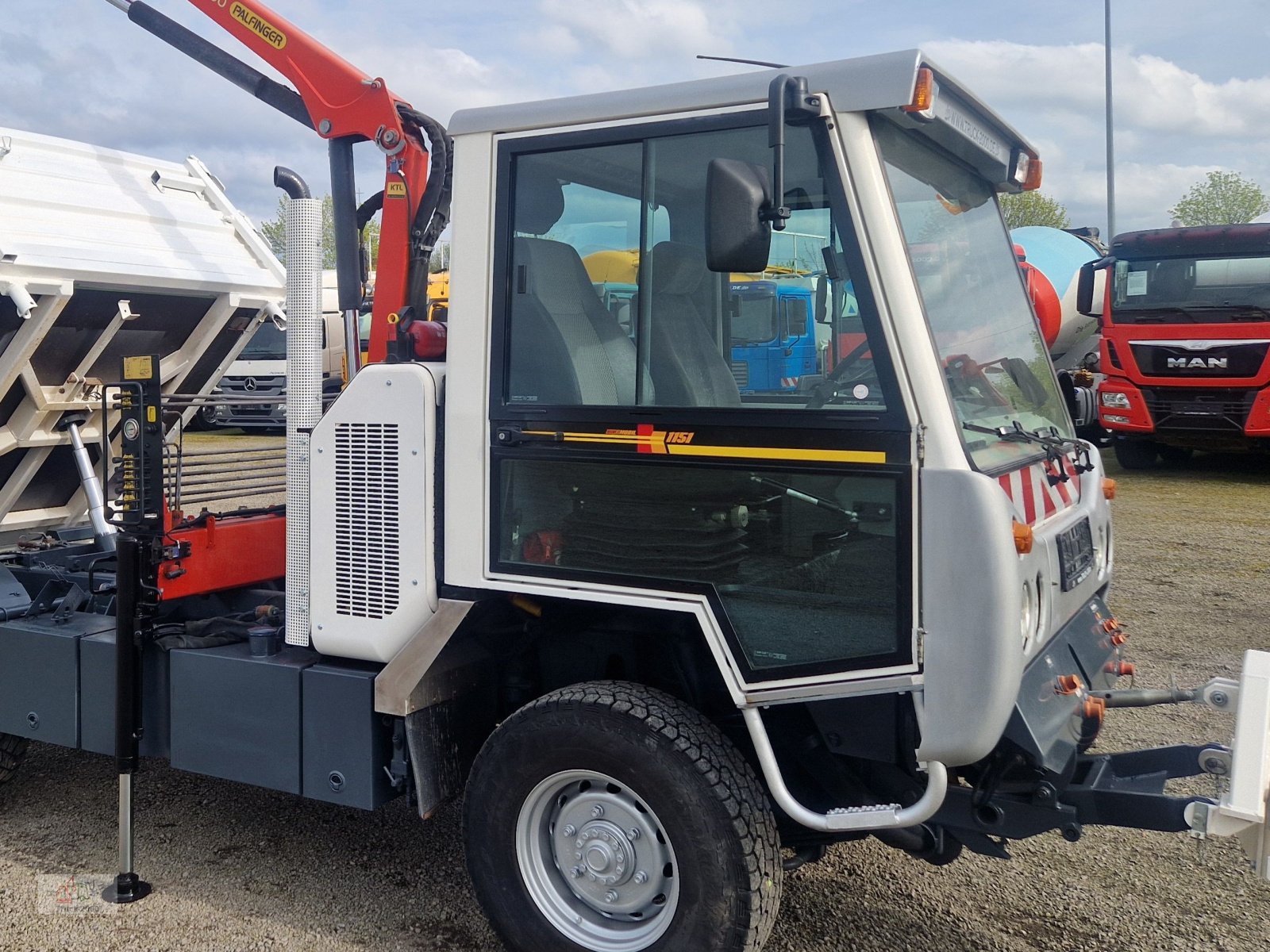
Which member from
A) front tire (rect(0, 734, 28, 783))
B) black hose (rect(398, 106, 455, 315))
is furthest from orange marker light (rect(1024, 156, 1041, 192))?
front tire (rect(0, 734, 28, 783))

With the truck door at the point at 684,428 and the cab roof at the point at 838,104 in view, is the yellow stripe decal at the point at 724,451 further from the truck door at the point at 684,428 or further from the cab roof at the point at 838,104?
the cab roof at the point at 838,104

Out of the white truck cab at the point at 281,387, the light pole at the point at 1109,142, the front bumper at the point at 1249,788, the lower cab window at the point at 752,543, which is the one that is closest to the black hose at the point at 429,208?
the white truck cab at the point at 281,387

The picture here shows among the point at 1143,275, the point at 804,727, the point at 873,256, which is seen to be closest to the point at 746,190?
the point at 873,256

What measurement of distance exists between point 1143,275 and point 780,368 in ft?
40.8

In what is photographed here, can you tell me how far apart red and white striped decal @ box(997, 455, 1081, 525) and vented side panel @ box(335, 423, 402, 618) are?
1763 mm

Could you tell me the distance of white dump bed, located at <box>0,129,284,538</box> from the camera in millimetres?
4395

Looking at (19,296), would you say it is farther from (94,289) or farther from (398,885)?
(398,885)

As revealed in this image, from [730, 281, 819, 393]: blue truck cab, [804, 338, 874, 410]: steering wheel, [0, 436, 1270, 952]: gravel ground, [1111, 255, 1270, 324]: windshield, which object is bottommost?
[0, 436, 1270, 952]: gravel ground

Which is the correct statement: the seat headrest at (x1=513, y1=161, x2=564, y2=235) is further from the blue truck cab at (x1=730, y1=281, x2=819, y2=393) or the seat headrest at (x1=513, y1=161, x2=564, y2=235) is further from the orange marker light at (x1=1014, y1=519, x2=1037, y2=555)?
the orange marker light at (x1=1014, y1=519, x2=1037, y2=555)

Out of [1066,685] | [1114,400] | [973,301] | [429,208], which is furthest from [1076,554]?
[1114,400]

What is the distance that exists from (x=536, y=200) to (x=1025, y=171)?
5.33ft

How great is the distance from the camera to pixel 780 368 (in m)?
2.97

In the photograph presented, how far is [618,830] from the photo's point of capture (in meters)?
3.16

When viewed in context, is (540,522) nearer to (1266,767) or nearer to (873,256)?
(873,256)
